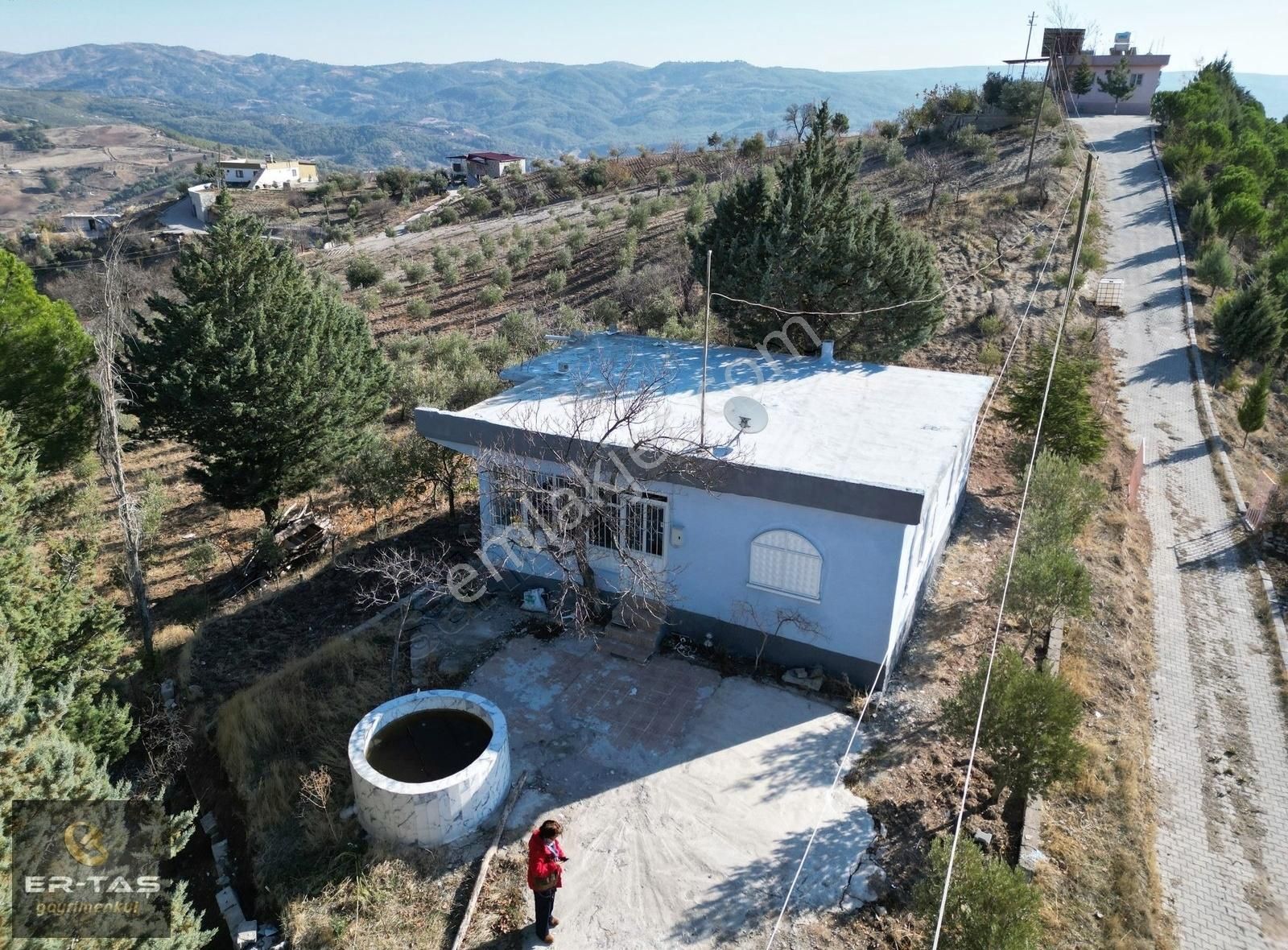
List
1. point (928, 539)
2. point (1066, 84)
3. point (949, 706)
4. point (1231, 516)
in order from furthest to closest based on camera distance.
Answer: point (1066, 84) < point (1231, 516) < point (928, 539) < point (949, 706)

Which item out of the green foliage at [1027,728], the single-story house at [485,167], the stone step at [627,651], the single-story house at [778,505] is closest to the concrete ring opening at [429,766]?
the stone step at [627,651]

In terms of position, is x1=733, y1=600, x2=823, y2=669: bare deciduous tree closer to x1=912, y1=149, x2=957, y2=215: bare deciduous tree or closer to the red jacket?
the red jacket

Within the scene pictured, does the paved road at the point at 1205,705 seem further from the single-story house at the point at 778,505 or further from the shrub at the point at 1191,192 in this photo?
the shrub at the point at 1191,192

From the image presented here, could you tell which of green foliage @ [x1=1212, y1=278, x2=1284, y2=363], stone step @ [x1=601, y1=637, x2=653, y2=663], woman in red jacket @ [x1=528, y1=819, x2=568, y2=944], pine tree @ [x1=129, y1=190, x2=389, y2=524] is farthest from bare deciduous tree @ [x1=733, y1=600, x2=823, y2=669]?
green foliage @ [x1=1212, y1=278, x2=1284, y2=363]

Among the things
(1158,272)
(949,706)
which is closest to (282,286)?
(949,706)

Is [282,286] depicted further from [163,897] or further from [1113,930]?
[1113,930]

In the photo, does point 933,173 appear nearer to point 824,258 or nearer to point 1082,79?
point 824,258
